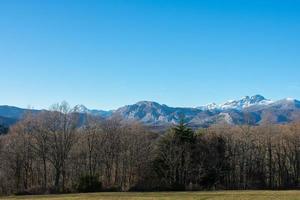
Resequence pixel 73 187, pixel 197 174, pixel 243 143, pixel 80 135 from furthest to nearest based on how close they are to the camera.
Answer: pixel 243 143 < pixel 80 135 < pixel 197 174 < pixel 73 187

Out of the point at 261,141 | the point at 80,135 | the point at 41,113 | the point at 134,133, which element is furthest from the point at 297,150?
the point at 41,113

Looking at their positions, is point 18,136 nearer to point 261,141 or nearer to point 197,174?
point 197,174

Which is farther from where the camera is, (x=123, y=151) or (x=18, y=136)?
(x=123, y=151)

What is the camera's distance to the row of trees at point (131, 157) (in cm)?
9100

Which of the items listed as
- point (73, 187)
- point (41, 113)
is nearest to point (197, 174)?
point (73, 187)

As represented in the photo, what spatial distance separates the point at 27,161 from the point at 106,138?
1865 cm

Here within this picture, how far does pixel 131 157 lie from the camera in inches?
3930

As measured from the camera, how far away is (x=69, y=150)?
95.1 meters

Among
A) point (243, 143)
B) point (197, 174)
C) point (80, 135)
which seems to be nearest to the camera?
point (197, 174)

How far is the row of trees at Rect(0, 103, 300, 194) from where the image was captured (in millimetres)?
91000

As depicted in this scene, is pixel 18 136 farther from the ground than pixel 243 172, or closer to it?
farther from the ground

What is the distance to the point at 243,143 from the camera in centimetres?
10794

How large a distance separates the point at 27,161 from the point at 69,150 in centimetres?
936

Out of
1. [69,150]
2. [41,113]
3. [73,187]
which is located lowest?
[73,187]
